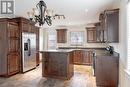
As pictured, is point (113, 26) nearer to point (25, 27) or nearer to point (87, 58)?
point (25, 27)

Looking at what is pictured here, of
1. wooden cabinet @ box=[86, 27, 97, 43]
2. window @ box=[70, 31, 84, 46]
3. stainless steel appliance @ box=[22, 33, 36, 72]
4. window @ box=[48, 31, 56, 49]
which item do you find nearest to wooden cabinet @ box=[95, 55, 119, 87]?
stainless steel appliance @ box=[22, 33, 36, 72]

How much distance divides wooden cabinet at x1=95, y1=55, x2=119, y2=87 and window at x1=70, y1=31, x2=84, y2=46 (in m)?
4.92

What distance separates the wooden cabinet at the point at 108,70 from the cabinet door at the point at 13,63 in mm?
3425

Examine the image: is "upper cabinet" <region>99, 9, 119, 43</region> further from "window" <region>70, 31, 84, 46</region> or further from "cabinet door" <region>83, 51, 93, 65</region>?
"window" <region>70, 31, 84, 46</region>

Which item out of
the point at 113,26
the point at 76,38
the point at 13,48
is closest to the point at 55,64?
the point at 13,48

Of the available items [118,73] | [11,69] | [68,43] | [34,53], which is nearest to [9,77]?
[11,69]

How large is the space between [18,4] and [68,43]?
17.6 feet

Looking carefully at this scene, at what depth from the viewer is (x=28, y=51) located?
6.68m

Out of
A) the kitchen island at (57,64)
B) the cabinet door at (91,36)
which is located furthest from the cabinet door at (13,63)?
the cabinet door at (91,36)

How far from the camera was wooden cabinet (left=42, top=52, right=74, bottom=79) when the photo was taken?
5.32 meters

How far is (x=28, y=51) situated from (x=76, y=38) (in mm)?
3600

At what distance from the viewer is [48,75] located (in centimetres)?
562

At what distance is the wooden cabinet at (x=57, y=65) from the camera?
210 inches

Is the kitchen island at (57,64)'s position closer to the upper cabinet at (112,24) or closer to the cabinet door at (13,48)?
the cabinet door at (13,48)
